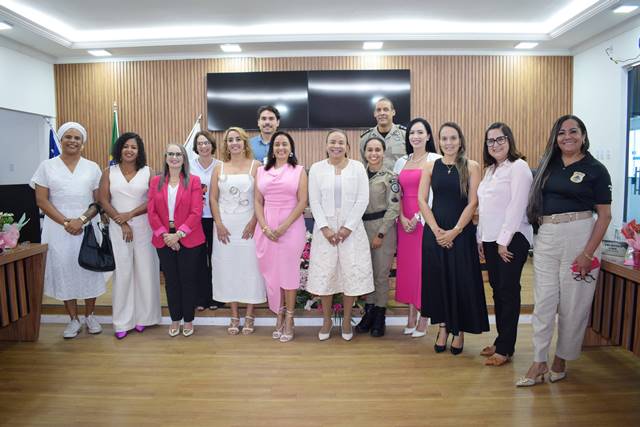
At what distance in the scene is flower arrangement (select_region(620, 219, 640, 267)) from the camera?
2902 mm

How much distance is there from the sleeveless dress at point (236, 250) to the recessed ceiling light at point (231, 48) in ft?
14.1

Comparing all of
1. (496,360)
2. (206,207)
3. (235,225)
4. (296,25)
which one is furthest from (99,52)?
(496,360)

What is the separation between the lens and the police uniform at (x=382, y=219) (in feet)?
12.3

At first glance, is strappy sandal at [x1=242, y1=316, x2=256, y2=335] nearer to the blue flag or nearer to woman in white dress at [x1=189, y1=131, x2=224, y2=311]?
woman in white dress at [x1=189, y1=131, x2=224, y2=311]

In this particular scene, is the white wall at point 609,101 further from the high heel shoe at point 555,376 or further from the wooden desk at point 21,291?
the wooden desk at point 21,291

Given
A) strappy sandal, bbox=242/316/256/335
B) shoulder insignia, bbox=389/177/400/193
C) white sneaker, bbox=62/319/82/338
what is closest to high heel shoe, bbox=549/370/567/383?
shoulder insignia, bbox=389/177/400/193

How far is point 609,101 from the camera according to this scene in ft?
23.6

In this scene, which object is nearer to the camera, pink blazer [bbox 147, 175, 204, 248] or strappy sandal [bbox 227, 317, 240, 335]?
pink blazer [bbox 147, 175, 204, 248]

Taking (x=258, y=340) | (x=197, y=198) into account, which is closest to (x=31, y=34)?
(x=197, y=198)

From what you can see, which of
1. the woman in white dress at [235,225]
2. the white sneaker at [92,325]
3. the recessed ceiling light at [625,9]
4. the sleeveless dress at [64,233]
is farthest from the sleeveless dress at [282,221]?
the recessed ceiling light at [625,9]

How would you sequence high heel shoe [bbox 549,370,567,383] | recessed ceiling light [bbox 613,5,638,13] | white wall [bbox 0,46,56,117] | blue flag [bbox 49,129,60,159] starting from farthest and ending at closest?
blue flag [bbox 49,129,60,159] → white wall [bbox 0,46,56,117] → recessed ceiling light [bbox 613,5,638,13] → high heel shoe [bbox 549,370,567,383]

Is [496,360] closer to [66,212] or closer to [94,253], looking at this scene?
[94,253]

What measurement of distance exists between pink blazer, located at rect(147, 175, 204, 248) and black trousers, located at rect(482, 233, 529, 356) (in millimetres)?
2313

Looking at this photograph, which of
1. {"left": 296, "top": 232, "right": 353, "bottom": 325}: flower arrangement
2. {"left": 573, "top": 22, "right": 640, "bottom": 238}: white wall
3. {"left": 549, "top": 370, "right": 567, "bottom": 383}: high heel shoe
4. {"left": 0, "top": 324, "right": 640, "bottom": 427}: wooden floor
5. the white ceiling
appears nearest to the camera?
{"left": 0, "top": 324, "right": 640, "bottom": 427}: wooden floor
